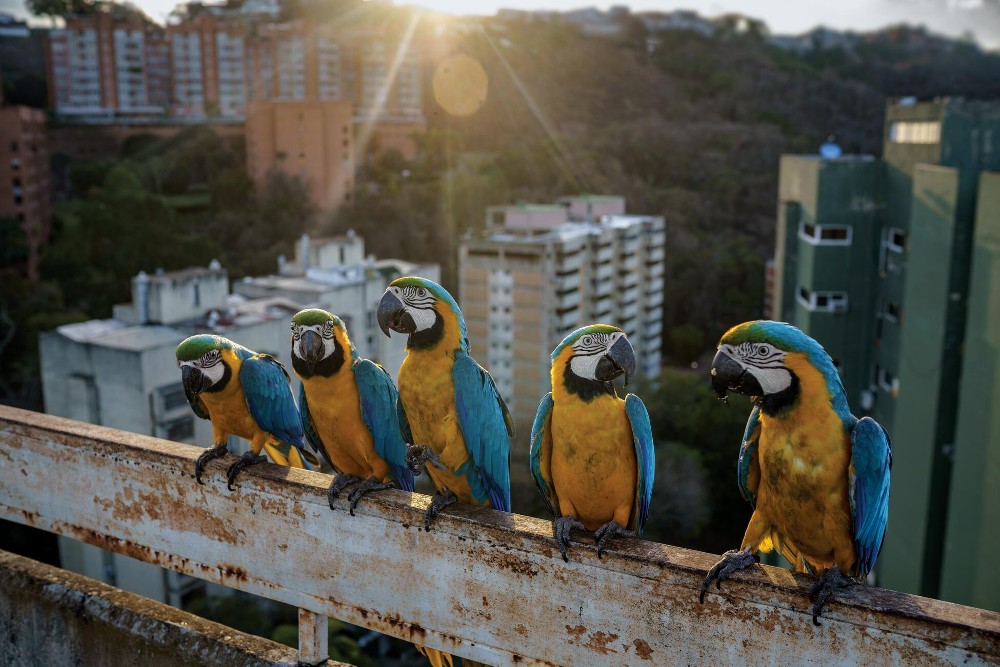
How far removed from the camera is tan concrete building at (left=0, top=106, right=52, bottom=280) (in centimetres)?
2931

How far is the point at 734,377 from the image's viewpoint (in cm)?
313

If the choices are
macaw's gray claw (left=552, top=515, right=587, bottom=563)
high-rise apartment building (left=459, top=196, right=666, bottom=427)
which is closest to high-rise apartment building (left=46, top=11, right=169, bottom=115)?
high-rise apartment building (left=459, top=196, right=666, bottom=427)

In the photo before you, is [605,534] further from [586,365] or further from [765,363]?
[765,363]

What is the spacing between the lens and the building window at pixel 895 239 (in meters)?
16.5

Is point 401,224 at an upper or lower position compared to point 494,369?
upper

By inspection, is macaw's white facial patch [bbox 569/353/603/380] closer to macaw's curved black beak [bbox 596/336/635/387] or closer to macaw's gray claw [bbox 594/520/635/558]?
macaw's curved black beak [bbox 596/336/635/387]

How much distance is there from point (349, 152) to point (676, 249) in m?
15.5

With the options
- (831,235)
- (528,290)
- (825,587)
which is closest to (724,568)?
(825,587)

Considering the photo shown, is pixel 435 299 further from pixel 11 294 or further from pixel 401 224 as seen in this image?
pixel 401 224

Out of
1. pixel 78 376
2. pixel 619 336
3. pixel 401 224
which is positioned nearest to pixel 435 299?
pixel 619 336

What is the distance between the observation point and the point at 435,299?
12.5ft

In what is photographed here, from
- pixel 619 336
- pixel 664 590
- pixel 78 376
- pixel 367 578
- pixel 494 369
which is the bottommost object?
pixel 494 369

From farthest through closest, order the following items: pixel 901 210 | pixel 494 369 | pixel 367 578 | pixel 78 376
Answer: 1. pixel 494 369
2. pixel 78 376
3. pixel 901 210
4. pixel 367 578

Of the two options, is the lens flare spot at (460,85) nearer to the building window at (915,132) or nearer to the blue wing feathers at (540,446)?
the building window at (915,132)
